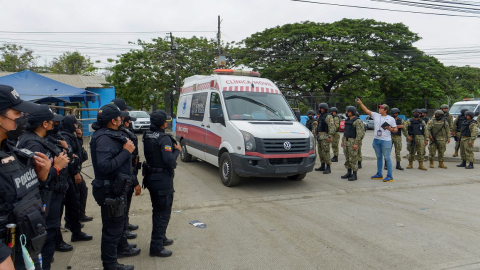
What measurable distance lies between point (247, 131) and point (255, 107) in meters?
1.12

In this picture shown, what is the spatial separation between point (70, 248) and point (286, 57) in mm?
29067

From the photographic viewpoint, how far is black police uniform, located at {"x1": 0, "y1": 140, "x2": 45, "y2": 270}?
1913mm

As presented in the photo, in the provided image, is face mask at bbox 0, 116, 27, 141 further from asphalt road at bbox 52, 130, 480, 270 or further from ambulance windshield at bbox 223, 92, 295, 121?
ambulance windshield at bbox 223, 92, 295, 121

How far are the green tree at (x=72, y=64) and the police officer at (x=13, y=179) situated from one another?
149ft

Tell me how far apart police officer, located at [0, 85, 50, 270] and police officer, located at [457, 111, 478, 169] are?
11.0m

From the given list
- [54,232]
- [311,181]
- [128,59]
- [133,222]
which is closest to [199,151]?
[311,181]

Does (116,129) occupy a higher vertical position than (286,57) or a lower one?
lower

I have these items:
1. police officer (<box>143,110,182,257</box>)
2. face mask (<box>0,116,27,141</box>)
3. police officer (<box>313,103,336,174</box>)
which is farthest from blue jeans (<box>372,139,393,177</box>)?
face mask (<box>0,116,27,141</box>)

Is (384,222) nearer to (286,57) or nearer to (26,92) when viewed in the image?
(26,92)

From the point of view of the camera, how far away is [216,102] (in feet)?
26.5

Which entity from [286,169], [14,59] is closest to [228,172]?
[286,169]

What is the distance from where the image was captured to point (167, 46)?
28.5 m

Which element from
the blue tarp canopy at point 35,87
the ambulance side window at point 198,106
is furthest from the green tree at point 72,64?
the ambulance side window at point 198,106

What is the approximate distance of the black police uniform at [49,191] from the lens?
3089 mm
